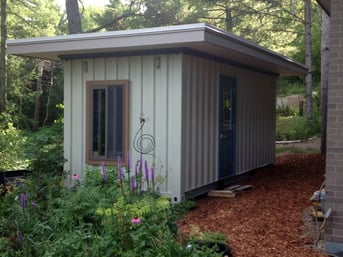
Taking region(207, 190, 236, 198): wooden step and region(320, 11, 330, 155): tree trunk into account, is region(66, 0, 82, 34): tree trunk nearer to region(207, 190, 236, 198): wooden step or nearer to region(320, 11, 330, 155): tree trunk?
region(320, 11, 330, 155): tree trunk

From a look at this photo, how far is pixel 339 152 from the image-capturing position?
4645 mm

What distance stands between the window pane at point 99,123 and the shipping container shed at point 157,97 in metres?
0.02

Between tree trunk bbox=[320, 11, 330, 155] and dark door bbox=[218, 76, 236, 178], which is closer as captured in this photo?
dark door bbox=[218, 76, 236, 178]

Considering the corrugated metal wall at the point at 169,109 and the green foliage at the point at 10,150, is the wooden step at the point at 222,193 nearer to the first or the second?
the corrugated metal wall at the point at 169,109

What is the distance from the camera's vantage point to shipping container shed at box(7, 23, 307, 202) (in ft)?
23.1

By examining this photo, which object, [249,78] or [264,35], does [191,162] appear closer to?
[249,78]

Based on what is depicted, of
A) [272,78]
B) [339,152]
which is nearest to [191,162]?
[339,152]

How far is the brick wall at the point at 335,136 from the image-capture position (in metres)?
4.64

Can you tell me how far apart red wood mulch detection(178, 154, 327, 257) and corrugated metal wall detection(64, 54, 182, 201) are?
2.70 feet

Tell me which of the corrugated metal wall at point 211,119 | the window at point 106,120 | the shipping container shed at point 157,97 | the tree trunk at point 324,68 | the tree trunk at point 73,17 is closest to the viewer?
the shipping container shed at point 157,97

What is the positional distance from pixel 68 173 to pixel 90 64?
1803mm

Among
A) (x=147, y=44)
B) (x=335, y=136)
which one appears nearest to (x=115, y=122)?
(x=147, y=44)

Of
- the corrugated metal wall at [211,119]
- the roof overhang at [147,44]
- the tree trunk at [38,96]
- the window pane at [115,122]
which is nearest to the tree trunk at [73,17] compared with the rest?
the roof overhang at [147,44]

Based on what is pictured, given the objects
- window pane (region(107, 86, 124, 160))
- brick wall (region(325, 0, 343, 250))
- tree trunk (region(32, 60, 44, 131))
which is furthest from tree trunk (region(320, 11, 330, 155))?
tree trunk (region(32, 60, 44, 131))
